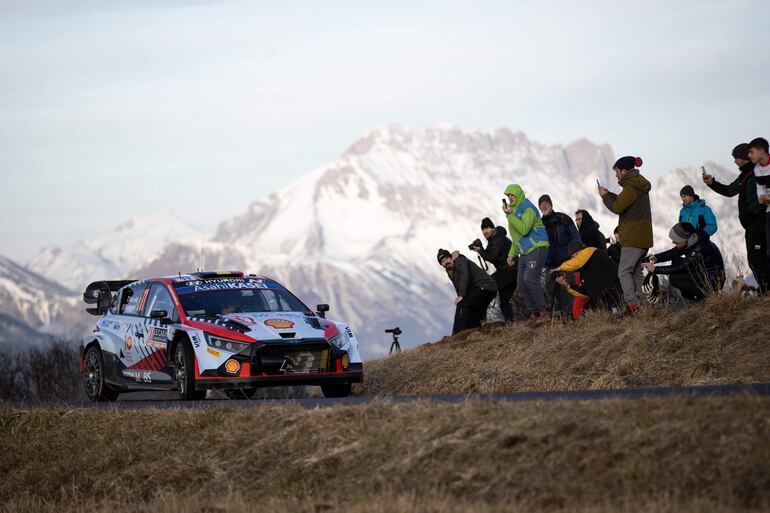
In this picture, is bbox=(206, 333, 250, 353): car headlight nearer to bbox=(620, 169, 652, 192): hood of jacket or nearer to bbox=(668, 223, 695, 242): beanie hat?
bbox=(620, 169, 652, 192): hood of jacket

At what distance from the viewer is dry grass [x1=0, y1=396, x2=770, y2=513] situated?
810cm

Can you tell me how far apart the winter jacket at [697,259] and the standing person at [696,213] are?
15.3 inches

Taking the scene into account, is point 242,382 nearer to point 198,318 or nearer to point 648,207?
point 198,318

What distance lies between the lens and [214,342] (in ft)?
49.7

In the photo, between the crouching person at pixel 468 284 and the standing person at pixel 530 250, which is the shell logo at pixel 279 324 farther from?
the crouching person at pixel 468 284

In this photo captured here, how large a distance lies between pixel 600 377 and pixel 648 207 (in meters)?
2.73

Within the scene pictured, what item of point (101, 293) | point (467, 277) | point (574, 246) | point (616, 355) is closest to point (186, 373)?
point (101, 293)

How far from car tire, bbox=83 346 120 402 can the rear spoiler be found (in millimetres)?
1051

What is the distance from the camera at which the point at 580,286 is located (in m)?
17.4

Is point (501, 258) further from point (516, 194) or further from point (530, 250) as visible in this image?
point (530, 250)

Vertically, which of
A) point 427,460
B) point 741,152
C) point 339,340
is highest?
point 741,152

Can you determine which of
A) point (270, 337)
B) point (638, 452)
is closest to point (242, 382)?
point (270, 337)

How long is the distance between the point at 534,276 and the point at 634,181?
107 inches

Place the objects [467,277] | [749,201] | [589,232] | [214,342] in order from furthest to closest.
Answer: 1. [467,277]
2. [589,232]
3. [214,342]
4. [749,201]
